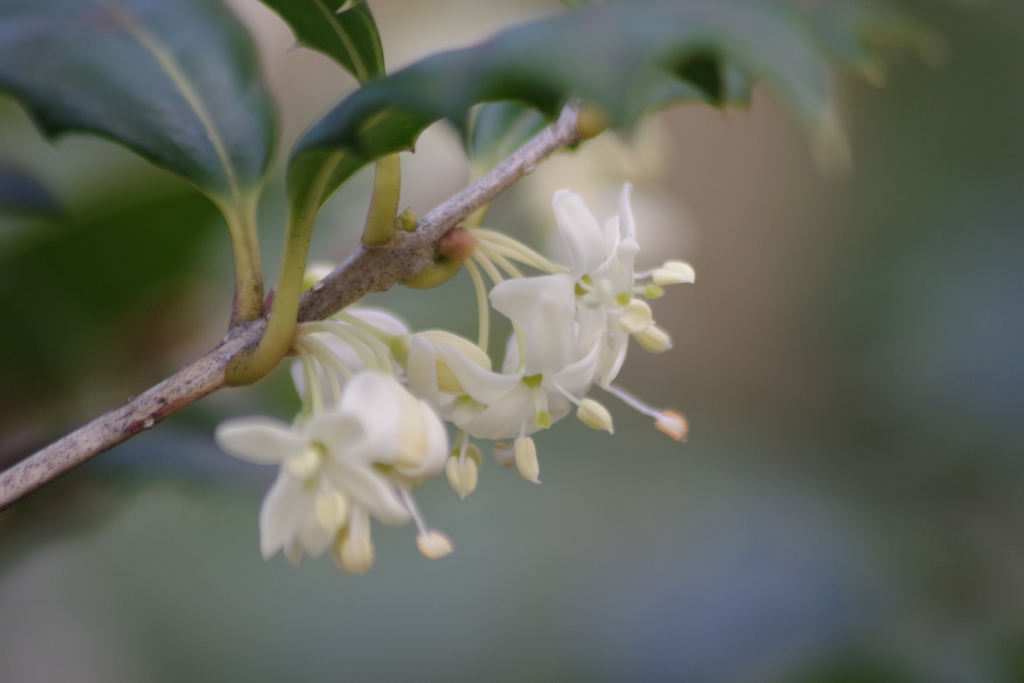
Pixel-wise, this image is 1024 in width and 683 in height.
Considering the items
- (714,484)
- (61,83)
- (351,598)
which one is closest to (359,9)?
(61,83)

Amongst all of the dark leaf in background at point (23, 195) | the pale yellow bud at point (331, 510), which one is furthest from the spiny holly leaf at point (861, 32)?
the dark leaf in background at point (23, 195)

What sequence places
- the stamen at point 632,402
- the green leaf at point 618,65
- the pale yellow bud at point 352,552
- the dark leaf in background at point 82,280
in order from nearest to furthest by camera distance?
the green leaf at point 618,65
the pale yellow bud at point 352,552
the stamen at point 632,402
the dark leaf in background at point 82,280

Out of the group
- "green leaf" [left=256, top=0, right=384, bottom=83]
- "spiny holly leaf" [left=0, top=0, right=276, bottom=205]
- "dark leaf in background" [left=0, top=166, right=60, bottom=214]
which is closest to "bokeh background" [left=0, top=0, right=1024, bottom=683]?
"dark leaf in background" [left=0, top=166, right=60, bottom=214]

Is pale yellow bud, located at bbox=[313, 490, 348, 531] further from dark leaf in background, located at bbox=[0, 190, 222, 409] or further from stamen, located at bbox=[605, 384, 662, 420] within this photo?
dark leaf in background, located at bbox=[0, 190, 222, 409]

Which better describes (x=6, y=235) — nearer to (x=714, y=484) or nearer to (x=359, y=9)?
(x=359, y=9)

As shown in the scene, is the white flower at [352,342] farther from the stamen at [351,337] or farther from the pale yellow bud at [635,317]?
the pale yellow bud at [635,317]

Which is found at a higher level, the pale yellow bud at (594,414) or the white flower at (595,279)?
the white flower at (595,279)
